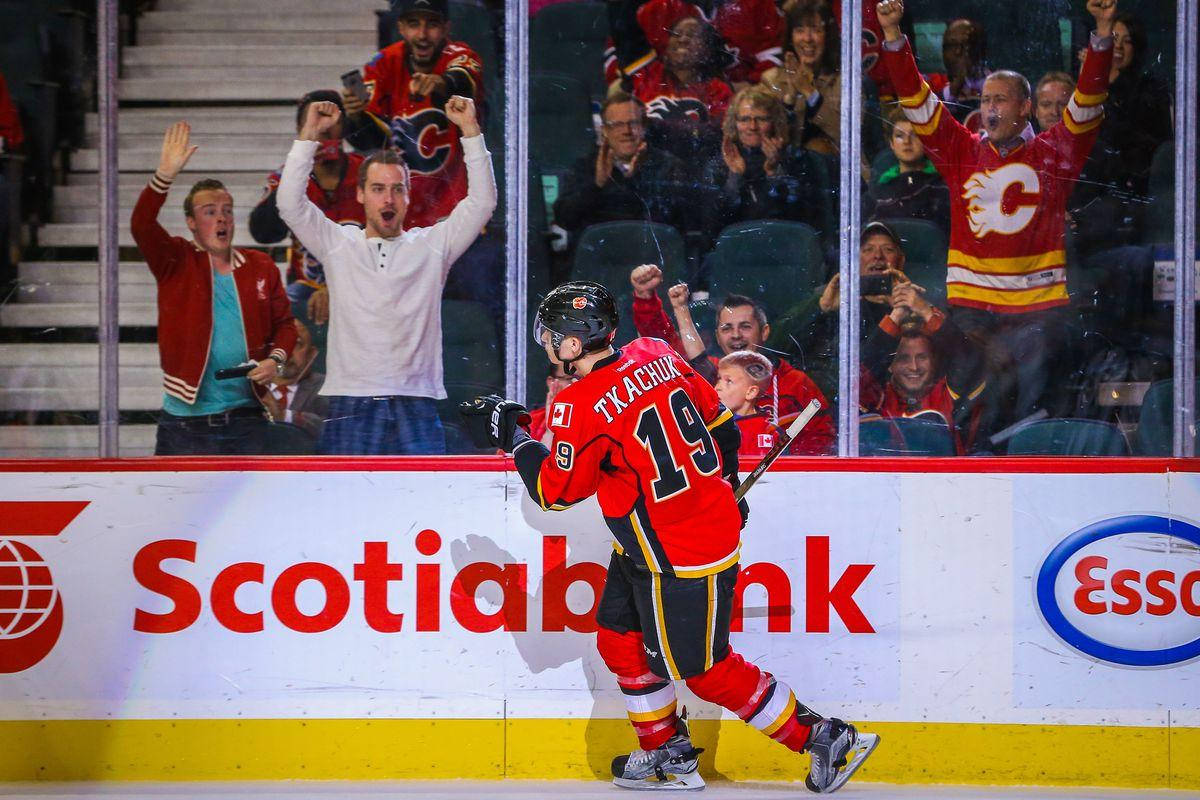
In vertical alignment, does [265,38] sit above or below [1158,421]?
above

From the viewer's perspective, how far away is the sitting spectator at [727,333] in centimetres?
350

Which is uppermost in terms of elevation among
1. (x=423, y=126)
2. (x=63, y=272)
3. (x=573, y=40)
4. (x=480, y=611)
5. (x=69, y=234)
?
(x=573, y=40)

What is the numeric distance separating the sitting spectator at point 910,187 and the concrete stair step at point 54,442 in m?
2.27

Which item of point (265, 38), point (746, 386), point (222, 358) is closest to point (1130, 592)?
point (746, 386)

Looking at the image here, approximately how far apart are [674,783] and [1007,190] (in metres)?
1.97

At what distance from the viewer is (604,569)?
10.6 feet

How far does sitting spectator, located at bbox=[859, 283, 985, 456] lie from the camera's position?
3514 millimetres

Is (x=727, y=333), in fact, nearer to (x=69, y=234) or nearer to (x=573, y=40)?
(x=573, y=40)

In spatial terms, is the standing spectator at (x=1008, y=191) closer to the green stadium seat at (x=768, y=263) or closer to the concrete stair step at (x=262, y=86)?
the green stadium seat at (x=768, y=263)

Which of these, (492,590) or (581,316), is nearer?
(581,316)

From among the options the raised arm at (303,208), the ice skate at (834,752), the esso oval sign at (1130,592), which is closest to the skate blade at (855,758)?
the ice skate at (834,752)

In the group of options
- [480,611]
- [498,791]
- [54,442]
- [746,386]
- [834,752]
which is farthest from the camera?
[746,386]

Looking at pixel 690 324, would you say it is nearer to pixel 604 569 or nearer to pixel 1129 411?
pixel 604 569

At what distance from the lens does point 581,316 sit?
2938mm
